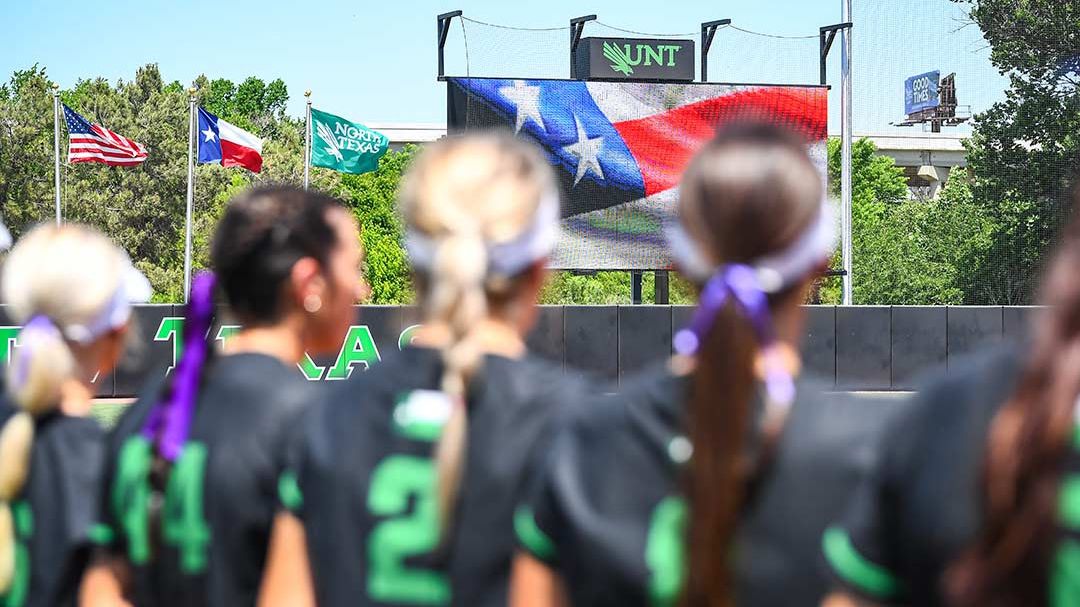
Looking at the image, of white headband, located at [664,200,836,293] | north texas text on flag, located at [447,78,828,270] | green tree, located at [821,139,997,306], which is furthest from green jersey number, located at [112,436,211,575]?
green tree, located at [821,139,997,306]

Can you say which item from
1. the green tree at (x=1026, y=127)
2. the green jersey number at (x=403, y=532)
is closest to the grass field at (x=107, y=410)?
the green jersey number at (x=403, y=532)

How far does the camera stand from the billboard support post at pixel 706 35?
2308 centimetres

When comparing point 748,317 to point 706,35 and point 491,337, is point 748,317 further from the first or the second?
point 706,35

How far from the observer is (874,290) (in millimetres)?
45938

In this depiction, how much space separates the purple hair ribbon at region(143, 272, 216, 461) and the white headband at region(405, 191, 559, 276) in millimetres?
586

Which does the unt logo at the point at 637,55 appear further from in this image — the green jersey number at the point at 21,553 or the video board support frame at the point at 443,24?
the green jersey number at the point at 21,553

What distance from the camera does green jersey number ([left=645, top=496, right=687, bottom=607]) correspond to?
73.9 inches

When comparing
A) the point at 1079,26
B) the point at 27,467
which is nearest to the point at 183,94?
the point at 1079,26

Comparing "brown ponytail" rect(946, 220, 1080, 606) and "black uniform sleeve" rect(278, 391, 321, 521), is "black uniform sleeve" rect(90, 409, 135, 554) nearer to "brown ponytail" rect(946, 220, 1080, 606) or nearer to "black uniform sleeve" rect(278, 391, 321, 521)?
"black uniform sleeve" rect(278, 391, 321, 521)

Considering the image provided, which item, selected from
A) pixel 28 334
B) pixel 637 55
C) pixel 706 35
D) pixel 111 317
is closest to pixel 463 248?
pixel 111 317

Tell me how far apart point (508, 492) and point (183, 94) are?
240 feet

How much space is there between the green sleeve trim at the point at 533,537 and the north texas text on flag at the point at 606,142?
62.1 ft

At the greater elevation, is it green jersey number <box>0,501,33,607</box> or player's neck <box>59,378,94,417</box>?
player's neck <box>59,378,94,417</box>

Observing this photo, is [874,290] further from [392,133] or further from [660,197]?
[392,133]
